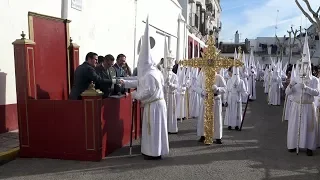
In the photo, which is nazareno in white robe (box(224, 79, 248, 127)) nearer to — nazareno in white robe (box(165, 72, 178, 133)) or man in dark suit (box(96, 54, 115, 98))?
nazareno in white robe (box(165, 72, 178, 133))

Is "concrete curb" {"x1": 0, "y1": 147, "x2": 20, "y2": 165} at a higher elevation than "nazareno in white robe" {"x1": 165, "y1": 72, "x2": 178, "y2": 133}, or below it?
below

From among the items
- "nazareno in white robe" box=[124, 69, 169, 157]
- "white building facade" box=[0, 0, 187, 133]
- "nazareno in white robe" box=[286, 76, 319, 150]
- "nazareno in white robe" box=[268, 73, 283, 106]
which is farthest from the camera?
"nazareno in white robe" box=[268, 73, 283, 106]

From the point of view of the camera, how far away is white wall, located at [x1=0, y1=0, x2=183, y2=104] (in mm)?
7895

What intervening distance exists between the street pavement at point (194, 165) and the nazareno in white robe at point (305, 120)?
27cm

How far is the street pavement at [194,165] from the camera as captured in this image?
19.1 feet

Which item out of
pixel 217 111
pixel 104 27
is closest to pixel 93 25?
pixel 104 27

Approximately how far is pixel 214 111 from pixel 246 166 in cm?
216

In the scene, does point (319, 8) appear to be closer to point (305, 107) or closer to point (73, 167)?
point (305, 107)

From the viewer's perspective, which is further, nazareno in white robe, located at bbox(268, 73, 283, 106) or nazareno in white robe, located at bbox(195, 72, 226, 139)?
nazareno in white robe, located at bbox(268, 73, 283, 106)

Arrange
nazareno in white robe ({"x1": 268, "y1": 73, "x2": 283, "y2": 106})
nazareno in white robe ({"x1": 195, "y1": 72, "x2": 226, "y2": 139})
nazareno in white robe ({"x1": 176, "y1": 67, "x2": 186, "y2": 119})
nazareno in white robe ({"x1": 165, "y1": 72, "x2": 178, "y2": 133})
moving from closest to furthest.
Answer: nazareno in white robe ({"x1": 195, "y1": 72, "x2": 226, "y2": 139}) < nazareno in white robe ({"x1": 165, "y1": 72, "x2": 178, "y2": 133}) < nazareno in white robe ({"x1": 176, "y1": 67, "x2": 186, "y2": 119}) < nazareno in white robe ({"x1": 268, "y1": 73, "x2": 283, "y2": 106})

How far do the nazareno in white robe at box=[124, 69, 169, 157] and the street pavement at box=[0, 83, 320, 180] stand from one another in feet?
0.89

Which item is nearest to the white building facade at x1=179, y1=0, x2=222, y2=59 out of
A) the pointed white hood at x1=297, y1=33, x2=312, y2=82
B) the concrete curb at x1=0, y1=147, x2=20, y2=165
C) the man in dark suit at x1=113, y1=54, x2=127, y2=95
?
the man in dark suit at x1=113, y1=54, x2=127, y2=95

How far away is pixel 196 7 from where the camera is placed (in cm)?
3312

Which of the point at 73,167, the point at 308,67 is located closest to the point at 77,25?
the point at 73,167
